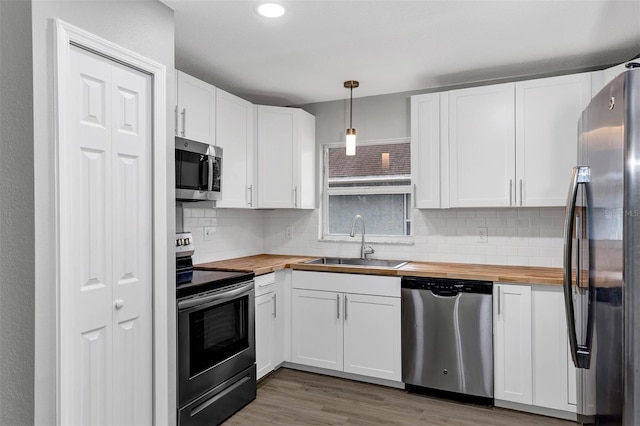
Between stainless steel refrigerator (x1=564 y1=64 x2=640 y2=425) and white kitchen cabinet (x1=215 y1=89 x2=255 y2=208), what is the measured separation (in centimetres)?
242

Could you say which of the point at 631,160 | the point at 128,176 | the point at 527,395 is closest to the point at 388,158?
the point at 527,395

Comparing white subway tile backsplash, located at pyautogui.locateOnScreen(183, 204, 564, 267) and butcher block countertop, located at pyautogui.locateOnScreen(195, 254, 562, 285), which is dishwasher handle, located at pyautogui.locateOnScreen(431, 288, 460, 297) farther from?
white subway tile backsplash, located at pyautogui.locateOnScreen(183, 204, 564, 267)

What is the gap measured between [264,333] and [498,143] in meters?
2.27

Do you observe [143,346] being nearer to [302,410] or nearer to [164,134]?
[164,134]

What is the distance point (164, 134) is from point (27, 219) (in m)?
0.81

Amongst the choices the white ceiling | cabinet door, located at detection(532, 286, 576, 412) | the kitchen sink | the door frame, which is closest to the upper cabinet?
the white ceiling

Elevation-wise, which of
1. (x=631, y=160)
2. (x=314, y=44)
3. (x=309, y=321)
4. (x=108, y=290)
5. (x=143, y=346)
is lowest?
(x=309, y=321)

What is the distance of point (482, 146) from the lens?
10.8ft

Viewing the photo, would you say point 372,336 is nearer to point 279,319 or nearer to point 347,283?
point 347,283

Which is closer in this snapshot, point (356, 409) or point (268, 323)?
point (356, 409)

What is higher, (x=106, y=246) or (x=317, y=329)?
(x=106, y=246)

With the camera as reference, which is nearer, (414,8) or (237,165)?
(414,8)

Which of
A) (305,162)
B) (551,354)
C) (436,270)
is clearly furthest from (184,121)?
(551,354)

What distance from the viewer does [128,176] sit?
207 cm
